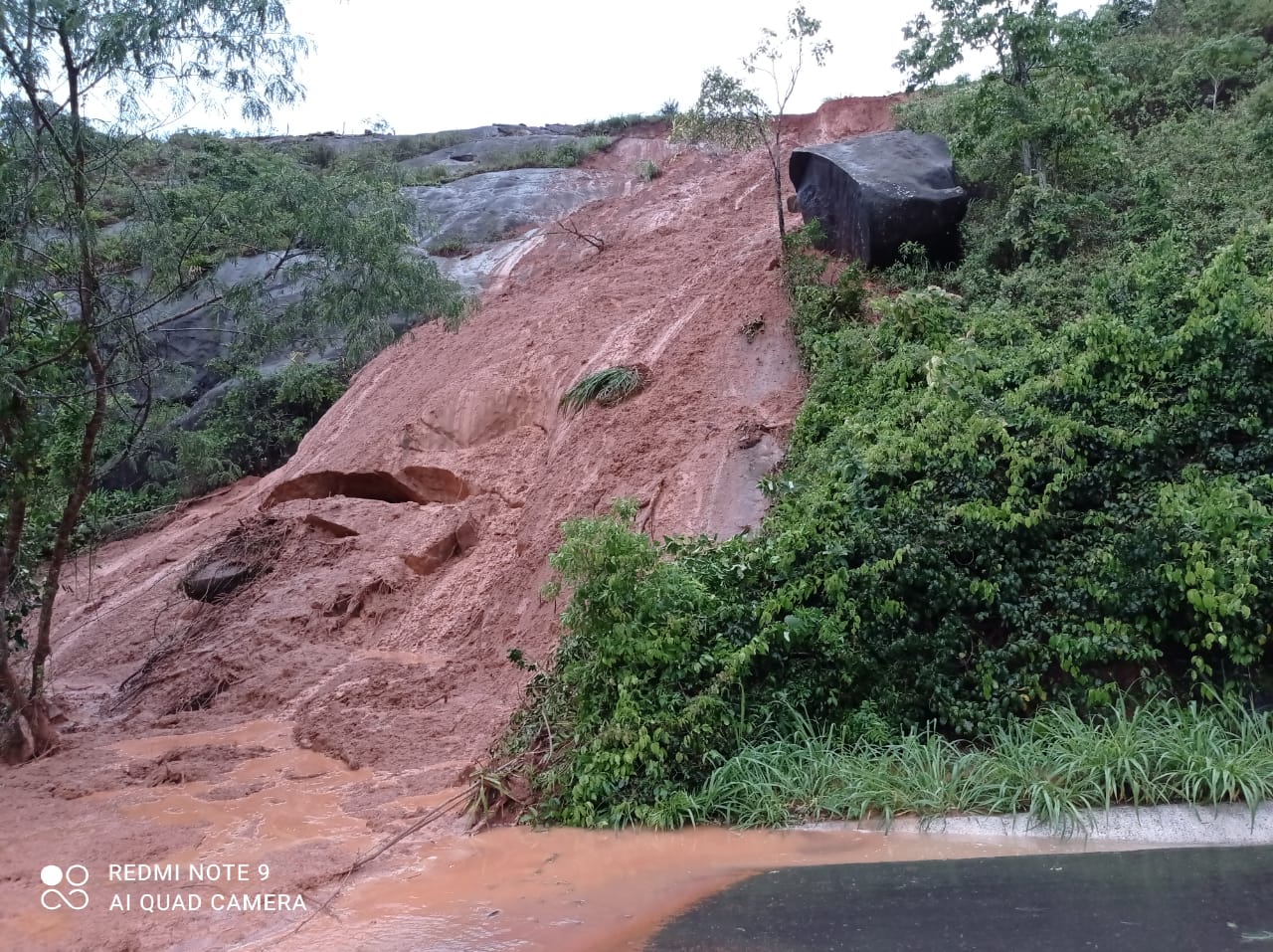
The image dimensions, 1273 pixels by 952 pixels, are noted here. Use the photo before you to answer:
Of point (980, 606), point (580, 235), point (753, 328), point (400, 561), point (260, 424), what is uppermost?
point (580, 235)

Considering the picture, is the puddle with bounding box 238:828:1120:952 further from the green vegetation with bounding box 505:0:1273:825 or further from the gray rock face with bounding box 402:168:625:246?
the gray rock face with bounding box 402:168:625:246

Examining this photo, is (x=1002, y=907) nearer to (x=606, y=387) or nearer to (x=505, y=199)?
(x=606, y=387)

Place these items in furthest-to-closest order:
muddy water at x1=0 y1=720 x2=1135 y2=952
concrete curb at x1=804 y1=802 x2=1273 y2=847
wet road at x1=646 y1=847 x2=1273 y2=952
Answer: concrete curb at x1=804 y1=802 x2=1273 y2=847 → muddy water at x1=0 y1=720 x2=1135 y2=952 → wet road at x1=646 y1=847 x2=1273 y2=952

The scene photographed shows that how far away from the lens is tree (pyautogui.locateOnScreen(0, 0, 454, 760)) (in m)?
8.12


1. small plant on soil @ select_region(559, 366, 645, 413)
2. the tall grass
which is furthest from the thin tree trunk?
the tall grass

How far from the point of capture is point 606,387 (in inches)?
511

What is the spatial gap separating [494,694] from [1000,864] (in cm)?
555

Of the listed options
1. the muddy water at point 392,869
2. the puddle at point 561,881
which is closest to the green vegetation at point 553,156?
the muddy water at point 392,869

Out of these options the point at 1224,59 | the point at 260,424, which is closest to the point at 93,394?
the point at 260,424

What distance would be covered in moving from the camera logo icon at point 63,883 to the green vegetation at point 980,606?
2.78 metres

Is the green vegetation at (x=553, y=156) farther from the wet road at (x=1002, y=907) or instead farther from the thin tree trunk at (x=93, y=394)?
the wet road at (x=1002, y=907)

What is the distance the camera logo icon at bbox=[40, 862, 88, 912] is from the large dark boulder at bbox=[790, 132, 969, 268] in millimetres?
10739

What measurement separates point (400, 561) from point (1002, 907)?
9.51m

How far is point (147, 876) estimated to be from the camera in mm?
6062
